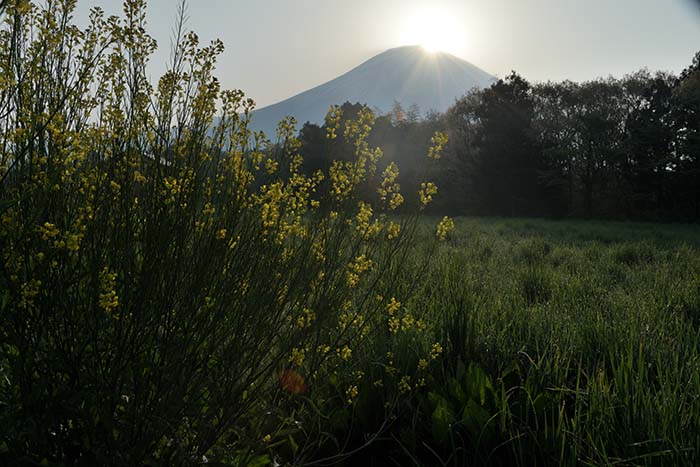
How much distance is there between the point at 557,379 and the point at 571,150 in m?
26.5

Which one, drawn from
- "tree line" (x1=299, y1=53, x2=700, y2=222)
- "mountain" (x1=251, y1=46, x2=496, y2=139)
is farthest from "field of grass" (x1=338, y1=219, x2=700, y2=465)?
"mountain" (x1=251, y1=46, x2=496, y2=139)

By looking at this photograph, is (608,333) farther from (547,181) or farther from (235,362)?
(547,181)

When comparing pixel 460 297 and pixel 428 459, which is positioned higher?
pixel 460 297

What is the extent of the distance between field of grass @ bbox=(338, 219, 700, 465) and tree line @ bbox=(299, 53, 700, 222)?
21.1m

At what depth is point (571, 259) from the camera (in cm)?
731

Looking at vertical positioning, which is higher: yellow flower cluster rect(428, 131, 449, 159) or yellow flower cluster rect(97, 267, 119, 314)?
yellow flower cluster rect(428, 131, 449, 159)

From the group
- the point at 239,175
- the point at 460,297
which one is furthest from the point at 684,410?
the point at 239,175

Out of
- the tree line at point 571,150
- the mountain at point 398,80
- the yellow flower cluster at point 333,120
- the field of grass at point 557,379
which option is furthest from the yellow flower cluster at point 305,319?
the mountain at point 398,80

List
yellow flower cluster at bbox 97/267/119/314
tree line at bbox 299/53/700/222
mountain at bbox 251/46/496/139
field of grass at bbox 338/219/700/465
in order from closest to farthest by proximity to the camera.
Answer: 1. yellow flower cluster at bbox 97/267/119/314
2. field of grass at bbox 338/219/700/465
3. tree line at bbox 299/53/700/222
4. mountain at bbox 251/46/496/139

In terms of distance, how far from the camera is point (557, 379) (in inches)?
108

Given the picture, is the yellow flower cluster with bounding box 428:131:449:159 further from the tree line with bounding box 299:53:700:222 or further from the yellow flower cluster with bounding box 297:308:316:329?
the tree line with bounding box 299:53:700:222

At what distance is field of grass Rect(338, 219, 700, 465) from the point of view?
2.13 meters

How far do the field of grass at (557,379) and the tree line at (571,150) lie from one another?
2114 cm

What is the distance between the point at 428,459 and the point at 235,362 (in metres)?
1.21
